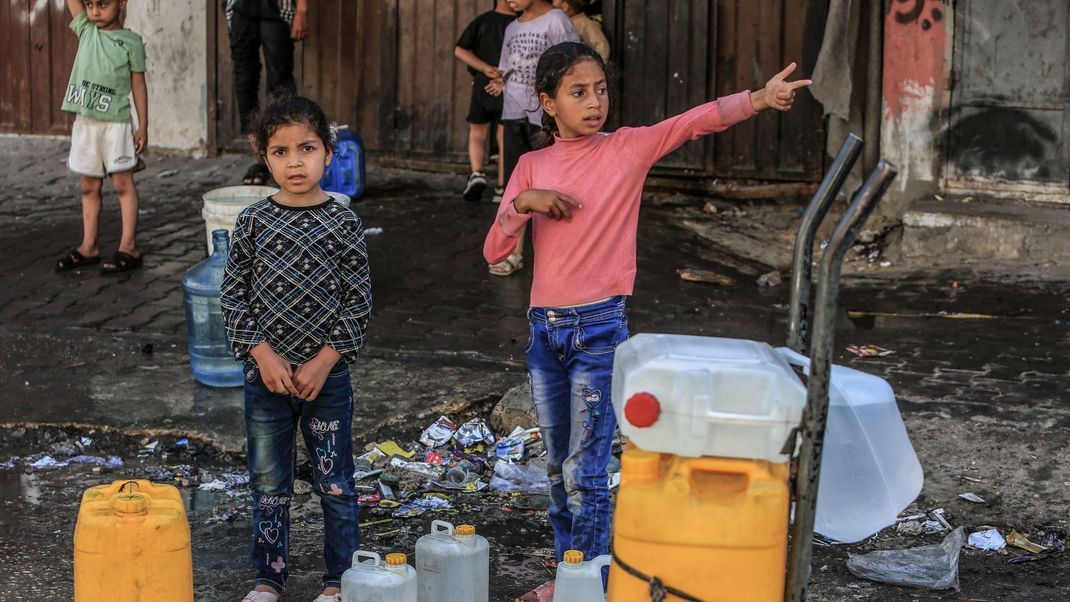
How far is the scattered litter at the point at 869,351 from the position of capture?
660cm

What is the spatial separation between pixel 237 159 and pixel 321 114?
711 cm

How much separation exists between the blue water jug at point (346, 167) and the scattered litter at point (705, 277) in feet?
8.47

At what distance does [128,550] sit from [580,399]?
1281mm

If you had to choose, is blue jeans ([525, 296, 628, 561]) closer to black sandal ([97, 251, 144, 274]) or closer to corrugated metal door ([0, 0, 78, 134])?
black sandal ([97, 251, 144, 274])

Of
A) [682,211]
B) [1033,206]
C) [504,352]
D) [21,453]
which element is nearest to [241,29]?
[682,211]

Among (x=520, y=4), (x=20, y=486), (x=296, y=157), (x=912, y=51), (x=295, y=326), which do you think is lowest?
(x=20, y=486)

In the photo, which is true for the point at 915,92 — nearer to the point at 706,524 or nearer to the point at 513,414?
the point at 513,414

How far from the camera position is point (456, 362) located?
6.47 metres

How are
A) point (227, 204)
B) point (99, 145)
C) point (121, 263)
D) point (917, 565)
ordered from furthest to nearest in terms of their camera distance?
point (121, 263) < point (99, 145) < point (227, 204) < point (917, 565)

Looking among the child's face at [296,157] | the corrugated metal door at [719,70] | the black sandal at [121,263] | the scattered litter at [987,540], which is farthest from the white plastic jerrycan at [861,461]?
the corrugated metal door at [719,70]

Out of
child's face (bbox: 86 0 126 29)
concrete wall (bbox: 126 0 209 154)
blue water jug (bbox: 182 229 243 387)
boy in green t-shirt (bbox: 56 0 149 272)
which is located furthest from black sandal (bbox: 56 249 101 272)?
concrete wall (bbox: 126 0 209 154)

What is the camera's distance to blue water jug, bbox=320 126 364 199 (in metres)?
9.49

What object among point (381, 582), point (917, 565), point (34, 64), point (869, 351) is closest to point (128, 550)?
point (381, 582)

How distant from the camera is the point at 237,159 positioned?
35.8ft
